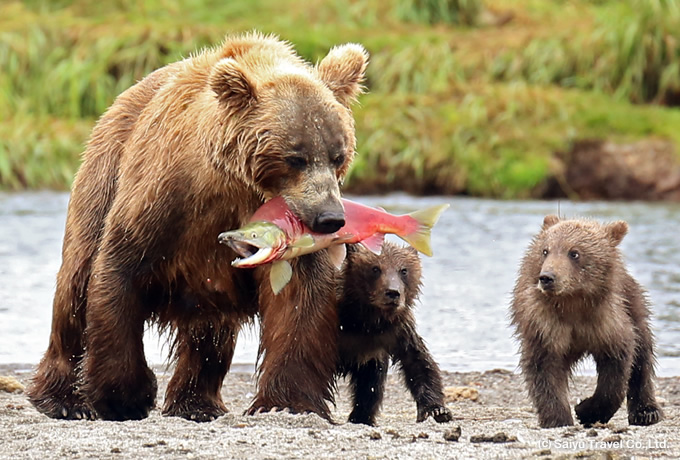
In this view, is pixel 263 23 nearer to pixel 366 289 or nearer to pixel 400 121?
pixel 400 121

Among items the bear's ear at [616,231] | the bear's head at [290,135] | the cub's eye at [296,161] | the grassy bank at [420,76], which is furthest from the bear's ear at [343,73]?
the grassy bank at [420,76]

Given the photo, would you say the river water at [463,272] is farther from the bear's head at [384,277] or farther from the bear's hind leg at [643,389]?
the bear's hind leg at [643,389]

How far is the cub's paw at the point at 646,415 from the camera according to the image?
620 cm

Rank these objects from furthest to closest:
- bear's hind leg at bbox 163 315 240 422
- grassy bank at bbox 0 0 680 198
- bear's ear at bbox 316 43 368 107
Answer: grassy bank at bbox 0 0 680 198, bear's hind leg at bbox 163 315 240 422, bear's ear at bbox 316 43 368 107

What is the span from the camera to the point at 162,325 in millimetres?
6141

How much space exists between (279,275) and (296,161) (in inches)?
19.1

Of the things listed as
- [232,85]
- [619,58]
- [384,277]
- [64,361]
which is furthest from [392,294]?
[619,58]

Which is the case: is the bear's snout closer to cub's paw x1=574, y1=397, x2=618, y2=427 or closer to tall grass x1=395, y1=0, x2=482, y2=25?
cub's paw x1=574, y1=397, x2=618, y2=427

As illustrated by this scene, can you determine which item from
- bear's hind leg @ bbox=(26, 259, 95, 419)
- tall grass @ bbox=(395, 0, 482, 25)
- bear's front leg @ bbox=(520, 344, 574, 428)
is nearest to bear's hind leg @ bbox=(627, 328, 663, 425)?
bear's front leg @ bbox=(520, 344, 574, 428)

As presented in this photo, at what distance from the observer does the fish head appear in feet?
16.5

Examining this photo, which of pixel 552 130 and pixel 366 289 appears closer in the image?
pixel 366 289

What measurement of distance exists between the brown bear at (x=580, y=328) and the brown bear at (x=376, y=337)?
55cm

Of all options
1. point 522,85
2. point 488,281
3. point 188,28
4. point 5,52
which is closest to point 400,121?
point 522,85

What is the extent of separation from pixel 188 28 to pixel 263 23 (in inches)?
78.7
